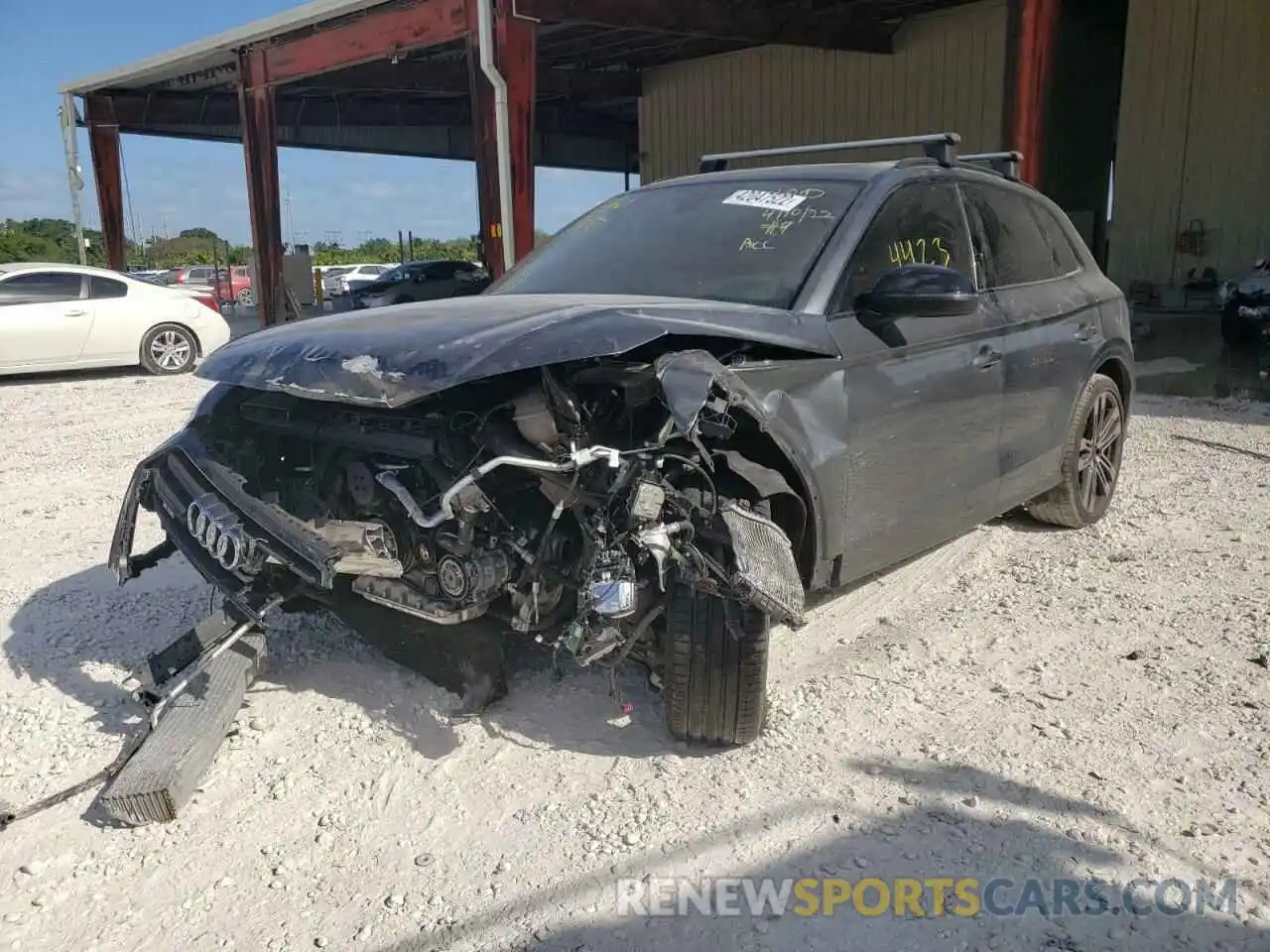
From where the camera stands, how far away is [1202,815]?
272cm

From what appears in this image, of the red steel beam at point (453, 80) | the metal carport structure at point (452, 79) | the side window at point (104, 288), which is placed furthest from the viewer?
the red steel beam at point (453, 80)

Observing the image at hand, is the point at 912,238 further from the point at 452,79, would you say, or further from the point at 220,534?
the point at 452,79

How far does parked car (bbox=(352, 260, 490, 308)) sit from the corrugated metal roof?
183 inches

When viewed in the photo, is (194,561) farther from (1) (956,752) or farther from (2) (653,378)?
(1) (956,752)

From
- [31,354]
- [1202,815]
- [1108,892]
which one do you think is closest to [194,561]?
[1108,892]

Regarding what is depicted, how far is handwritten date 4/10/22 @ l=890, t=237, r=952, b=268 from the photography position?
3779mm

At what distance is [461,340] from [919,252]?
198cm

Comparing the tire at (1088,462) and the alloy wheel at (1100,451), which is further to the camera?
the alloy wheel at (1100,451)

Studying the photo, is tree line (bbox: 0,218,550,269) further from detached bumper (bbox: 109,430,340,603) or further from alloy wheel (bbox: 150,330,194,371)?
detached bumper (bbox: 109,430,340,603)

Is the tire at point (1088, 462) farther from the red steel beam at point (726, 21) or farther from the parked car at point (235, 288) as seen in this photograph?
the parked car at point (235, 288)

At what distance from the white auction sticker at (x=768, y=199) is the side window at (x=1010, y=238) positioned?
0.90m

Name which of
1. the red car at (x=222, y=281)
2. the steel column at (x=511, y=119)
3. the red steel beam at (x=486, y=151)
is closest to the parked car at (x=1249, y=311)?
the steel column at (x=511, y=119)

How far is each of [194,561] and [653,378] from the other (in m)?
1.68

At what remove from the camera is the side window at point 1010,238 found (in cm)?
433
